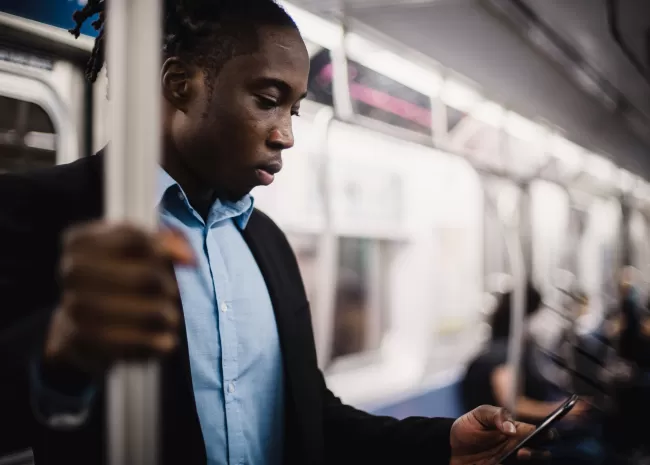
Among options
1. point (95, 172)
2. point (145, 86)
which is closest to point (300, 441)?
point (95, 172)

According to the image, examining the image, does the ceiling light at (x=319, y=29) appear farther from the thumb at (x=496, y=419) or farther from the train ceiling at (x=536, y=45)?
the thumb at (x=496, y=419)

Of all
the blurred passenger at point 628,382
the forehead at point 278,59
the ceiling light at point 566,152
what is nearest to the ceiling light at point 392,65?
the forehead at point 278,59

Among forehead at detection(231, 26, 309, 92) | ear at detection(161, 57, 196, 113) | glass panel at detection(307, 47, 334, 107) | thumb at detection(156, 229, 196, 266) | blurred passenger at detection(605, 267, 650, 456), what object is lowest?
blurred passenger at detection(605, 267, 650, 456)

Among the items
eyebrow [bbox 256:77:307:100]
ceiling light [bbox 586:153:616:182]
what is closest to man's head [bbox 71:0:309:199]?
eyebrow [bbox 256:77:307:100]

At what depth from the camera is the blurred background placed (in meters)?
1.48

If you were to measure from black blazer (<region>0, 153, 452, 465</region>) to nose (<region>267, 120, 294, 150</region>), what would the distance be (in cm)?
27

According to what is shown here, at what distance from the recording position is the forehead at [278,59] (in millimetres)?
912

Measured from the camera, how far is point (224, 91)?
89 centimetres

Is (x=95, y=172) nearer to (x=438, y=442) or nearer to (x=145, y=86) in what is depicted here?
(x=145, y=86)

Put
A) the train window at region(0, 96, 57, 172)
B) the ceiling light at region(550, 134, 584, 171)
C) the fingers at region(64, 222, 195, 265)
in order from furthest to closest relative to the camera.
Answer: the ceiling light at region(550, 134, 584, 171), the train window at region(0, 96, 57, 172), the fingers at region(64, 222, 195, 265)

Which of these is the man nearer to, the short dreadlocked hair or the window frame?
the short dreadlocked hair

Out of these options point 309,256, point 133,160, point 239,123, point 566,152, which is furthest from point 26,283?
point 566,152

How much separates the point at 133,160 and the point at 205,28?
1.61 feet

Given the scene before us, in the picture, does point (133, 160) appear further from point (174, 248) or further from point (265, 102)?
point (265, 102)
